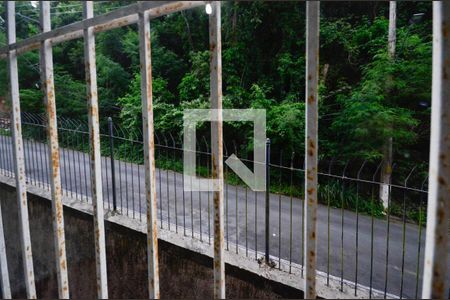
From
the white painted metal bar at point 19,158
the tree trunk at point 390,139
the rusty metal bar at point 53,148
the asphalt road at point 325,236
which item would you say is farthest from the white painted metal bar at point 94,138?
the tree trunk at point 390,139

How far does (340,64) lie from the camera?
9828 mm

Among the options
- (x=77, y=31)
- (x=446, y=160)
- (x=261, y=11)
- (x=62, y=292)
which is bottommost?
(x=62, y=292)

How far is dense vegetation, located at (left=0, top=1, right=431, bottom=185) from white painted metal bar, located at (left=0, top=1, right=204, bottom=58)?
5.21m

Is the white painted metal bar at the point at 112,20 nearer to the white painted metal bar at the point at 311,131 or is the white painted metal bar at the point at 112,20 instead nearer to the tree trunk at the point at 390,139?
the white painted metal bar at the point at 311,131

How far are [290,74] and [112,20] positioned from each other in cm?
912

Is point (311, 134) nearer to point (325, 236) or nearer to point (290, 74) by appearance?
point (325, 236)

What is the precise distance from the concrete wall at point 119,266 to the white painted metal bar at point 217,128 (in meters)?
1.82

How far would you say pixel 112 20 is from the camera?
1.29m

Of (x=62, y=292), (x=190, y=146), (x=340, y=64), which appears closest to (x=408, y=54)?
(x=340, y=64)

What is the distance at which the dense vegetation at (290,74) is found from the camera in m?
7.48

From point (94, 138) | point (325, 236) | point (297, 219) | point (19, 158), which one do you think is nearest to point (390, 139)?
point (297, 219)

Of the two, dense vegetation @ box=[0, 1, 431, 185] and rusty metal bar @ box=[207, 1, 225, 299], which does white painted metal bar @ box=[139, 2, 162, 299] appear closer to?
rusty metal bar @ box=[207, 1, 225, 299]

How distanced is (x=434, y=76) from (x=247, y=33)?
10.7 meters

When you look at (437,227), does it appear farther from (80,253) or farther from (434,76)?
(80,253)
